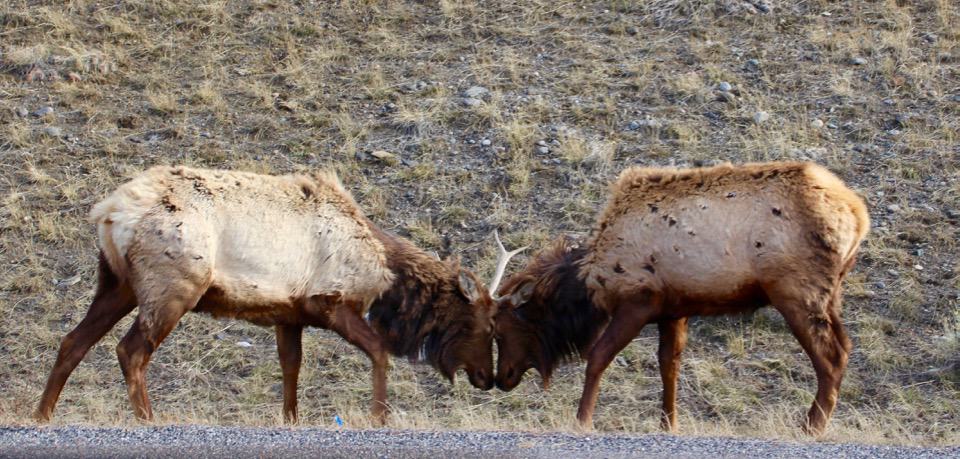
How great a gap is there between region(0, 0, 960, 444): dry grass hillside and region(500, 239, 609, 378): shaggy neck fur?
1.85ft

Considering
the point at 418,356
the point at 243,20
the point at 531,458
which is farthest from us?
the point at 243,20

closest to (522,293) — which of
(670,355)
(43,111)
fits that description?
(670,355)

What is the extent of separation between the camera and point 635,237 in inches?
377

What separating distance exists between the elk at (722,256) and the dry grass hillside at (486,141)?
73 cm

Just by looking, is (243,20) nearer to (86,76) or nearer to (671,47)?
(86,76)

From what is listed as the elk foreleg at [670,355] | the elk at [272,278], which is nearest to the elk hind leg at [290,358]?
the elk at [272,278]

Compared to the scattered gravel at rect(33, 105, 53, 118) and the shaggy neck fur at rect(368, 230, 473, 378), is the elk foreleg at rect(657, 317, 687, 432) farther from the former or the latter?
the scattered gravel at rect(33, 105, 53, 118)

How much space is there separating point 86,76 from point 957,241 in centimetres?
980

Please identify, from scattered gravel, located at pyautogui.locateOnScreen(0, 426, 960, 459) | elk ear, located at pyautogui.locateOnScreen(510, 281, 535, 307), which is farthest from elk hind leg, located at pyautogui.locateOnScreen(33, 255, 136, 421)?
elk ear, located at pyautogui.locateOnScreen(510, 281, 535, 307)

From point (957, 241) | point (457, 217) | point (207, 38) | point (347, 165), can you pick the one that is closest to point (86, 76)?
point (207, 38)

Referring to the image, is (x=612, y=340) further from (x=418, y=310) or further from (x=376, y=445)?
(x=376, y=445)

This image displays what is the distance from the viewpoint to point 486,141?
14.6 metres

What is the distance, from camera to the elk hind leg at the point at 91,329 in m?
9.25

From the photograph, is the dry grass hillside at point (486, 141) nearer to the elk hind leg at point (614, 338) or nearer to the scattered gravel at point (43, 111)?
the scattered gravel at point (43, 111)
